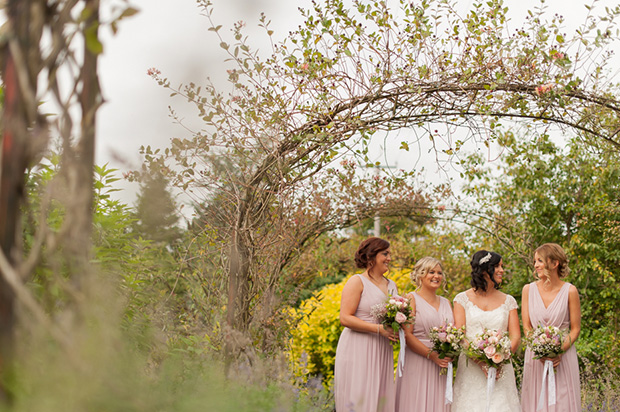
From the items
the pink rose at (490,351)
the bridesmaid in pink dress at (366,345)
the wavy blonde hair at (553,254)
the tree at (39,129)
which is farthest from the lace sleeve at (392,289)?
the tree at (39,129)

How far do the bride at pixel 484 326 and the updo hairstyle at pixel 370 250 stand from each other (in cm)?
96

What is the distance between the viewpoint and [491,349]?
4801mm

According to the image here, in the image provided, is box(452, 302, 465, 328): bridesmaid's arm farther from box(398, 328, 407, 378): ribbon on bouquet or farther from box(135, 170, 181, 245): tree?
box(135, 170, 181, 245): tree

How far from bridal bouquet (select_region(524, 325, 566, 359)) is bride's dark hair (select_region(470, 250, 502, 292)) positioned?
0.68 m

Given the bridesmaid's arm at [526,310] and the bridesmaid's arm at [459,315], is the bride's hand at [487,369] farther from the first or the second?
the bridesmaid's arm at [526,310]

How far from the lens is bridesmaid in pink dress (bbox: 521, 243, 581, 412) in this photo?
4926 mm

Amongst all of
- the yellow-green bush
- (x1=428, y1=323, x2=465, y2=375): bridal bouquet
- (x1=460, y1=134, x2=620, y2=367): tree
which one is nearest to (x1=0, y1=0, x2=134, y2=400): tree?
(x1=428, y1=323, x2=465, y2=375): bridal bouquet

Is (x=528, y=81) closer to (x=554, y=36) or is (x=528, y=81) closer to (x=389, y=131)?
(x=554, y=36)

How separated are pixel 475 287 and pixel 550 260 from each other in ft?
2.35

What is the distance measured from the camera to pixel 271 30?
448cm

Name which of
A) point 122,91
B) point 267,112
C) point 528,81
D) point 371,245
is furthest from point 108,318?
point 528,81

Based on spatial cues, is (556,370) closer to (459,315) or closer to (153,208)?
(459,315)

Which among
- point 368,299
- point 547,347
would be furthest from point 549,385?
point 368,299

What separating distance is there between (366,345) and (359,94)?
83.1 inches
